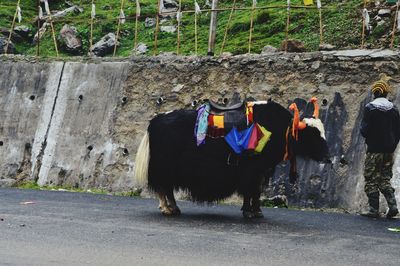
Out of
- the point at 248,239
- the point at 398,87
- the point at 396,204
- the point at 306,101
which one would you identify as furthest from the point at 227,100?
the point at 248,239

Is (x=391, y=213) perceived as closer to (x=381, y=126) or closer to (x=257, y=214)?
(x=381, y=126)

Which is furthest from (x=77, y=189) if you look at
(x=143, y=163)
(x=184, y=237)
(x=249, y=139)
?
(x=184, y=237)

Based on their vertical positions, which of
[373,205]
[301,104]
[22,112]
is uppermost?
[301,104]

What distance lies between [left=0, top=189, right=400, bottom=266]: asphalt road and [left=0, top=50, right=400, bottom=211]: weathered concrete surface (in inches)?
41.9

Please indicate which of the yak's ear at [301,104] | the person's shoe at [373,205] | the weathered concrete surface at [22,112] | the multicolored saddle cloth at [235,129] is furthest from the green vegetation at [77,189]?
the person's shoe at [373,205]

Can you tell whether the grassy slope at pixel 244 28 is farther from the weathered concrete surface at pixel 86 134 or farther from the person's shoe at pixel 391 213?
the person's shoe at pixel 391 213

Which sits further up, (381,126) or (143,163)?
(381,126)

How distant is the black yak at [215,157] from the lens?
8750 mm

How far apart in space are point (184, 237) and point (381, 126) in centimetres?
372

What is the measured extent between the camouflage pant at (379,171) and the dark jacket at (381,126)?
3.6 inches

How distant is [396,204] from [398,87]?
2022 millimetres

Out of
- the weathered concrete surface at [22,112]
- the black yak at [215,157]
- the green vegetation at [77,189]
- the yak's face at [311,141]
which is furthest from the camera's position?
the weathered concrete surface at [22,112]

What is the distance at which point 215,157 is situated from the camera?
876 cm

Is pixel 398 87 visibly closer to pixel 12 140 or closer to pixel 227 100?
pixel 227 100
